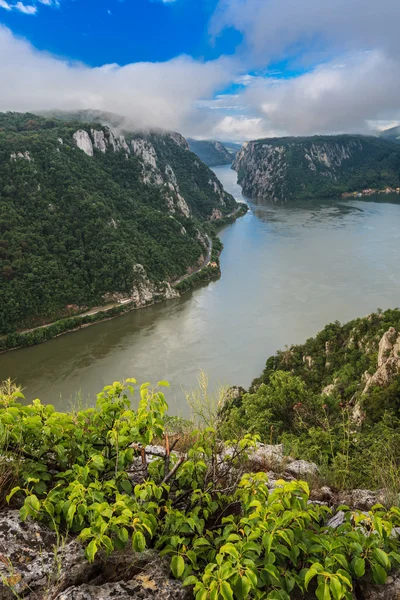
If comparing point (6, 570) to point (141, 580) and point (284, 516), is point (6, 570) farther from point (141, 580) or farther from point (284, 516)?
point (284, 516)

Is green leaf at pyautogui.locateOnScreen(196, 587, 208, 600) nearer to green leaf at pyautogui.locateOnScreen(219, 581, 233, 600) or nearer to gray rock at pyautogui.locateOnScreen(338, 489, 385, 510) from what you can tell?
green leaf at pyautogui.locateOnScreen(219, 581, 233, 600)

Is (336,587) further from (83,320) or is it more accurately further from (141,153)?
(141,153)

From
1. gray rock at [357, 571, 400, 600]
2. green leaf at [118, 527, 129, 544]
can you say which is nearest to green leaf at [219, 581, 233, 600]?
green leaf at [118, 527, 129, 544]

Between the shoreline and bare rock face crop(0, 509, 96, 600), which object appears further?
the shoreline

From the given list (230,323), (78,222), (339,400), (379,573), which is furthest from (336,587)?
(78,222)

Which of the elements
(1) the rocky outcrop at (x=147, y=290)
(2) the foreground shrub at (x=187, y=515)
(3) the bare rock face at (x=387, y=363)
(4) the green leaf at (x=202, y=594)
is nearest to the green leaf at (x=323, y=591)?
(2) the foreground shrub at (x=187, y=515)
